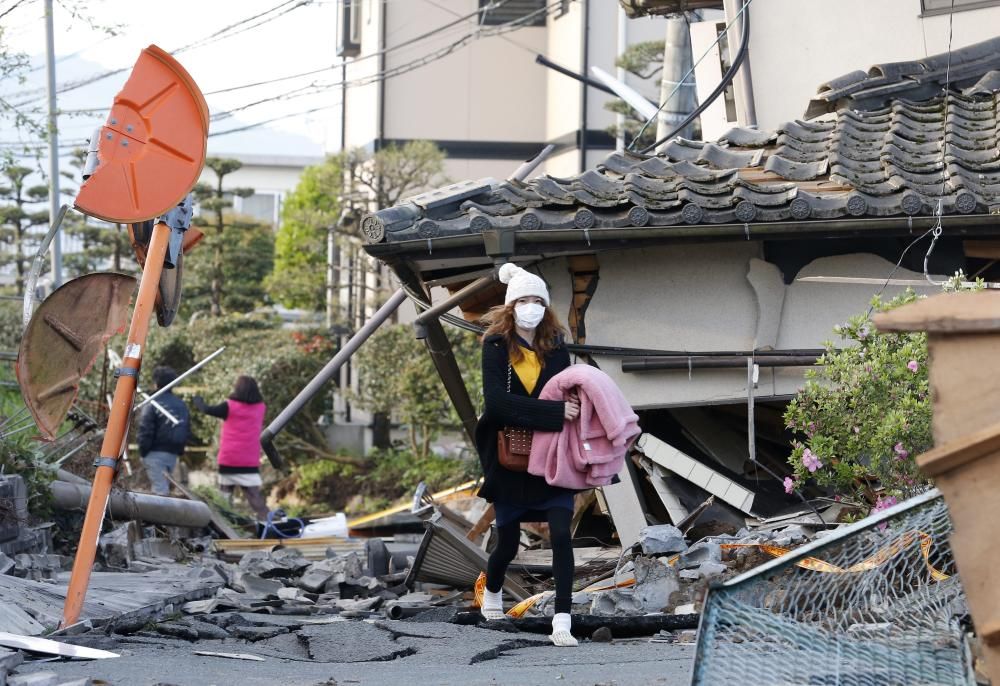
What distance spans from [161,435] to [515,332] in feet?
23.1

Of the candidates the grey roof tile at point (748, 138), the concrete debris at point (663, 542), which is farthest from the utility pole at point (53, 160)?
the concrete debris at point (663, 542)

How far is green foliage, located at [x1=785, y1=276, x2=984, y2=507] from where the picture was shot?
629cm

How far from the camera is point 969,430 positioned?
2.95 m

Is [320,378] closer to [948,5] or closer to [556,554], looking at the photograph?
[556,554]

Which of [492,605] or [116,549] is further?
[116,549]

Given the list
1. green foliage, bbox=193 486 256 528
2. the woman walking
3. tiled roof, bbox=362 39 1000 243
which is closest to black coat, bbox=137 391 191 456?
the woman walking

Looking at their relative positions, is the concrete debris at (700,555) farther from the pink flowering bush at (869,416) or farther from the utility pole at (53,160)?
the utility pole at (53,160)

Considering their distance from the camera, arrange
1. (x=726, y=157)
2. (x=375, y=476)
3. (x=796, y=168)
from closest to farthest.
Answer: (x=796, y=168) < (x=726, y=157) < (x=375, y=476)

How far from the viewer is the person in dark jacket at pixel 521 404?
6398mm

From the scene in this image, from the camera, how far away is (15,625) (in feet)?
18.7

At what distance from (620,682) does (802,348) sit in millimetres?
4063

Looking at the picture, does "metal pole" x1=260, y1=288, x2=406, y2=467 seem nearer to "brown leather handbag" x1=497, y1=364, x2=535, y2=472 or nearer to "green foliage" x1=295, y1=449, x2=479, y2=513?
"brown leather handbag" x1=497, y1=364, x2=535, y2=472

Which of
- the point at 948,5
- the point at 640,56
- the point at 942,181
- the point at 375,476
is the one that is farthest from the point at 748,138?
the point at 640,56

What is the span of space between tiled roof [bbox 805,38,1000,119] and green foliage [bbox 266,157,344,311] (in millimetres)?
13215
